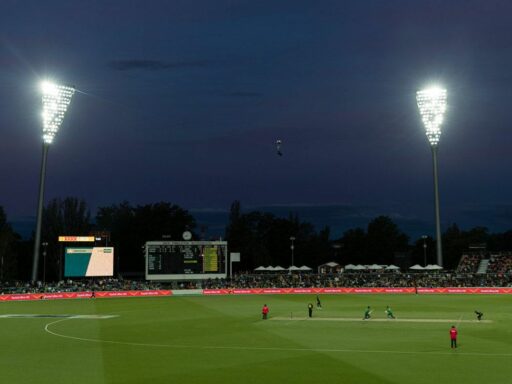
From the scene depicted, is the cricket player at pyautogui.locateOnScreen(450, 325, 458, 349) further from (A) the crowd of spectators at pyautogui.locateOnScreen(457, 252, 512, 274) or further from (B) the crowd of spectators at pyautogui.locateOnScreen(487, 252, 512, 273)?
(B) the crowd of spectators at pyautogui.locateOnScreen(487, 252, 512, 273)

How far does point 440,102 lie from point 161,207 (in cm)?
8481

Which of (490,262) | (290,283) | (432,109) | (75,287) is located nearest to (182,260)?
(75,287)

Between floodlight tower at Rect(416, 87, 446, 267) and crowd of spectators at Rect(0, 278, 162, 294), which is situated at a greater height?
floodlight tower at Rect(416, 87, 446, 267)

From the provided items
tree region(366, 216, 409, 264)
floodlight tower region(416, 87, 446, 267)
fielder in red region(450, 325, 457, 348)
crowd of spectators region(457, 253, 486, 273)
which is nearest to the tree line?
tree region(366, 216, 409, 264)

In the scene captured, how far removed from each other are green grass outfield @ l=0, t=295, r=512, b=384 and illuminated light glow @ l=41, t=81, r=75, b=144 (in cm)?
3222

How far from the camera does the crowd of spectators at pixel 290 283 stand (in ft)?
288

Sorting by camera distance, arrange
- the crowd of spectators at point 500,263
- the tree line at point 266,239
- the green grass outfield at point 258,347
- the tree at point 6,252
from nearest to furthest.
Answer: the green grass outfield at point 258,347, the tree at point 6,252, the crowd of spectators at point 500,263, the tree line at point 266,239

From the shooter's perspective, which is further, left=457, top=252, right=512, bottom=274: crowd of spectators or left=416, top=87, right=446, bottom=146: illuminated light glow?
left=457, top=252, right=512, bottom=274: crowd of spectators

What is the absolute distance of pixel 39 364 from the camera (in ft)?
99.7

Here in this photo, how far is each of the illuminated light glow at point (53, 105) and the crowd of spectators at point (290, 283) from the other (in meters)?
21.2

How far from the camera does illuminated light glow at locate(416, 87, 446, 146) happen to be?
9231cm

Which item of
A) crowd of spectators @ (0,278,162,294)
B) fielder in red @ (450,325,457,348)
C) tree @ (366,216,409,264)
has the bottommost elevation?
fielder in red @ (450,325,457,348)

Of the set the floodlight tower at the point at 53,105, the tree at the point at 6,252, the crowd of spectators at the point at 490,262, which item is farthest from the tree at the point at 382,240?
the floodlight tower at the point at 53,105

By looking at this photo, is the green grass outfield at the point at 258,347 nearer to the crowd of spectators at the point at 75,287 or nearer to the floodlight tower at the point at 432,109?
the crowd of spectators at the point at 75,287
